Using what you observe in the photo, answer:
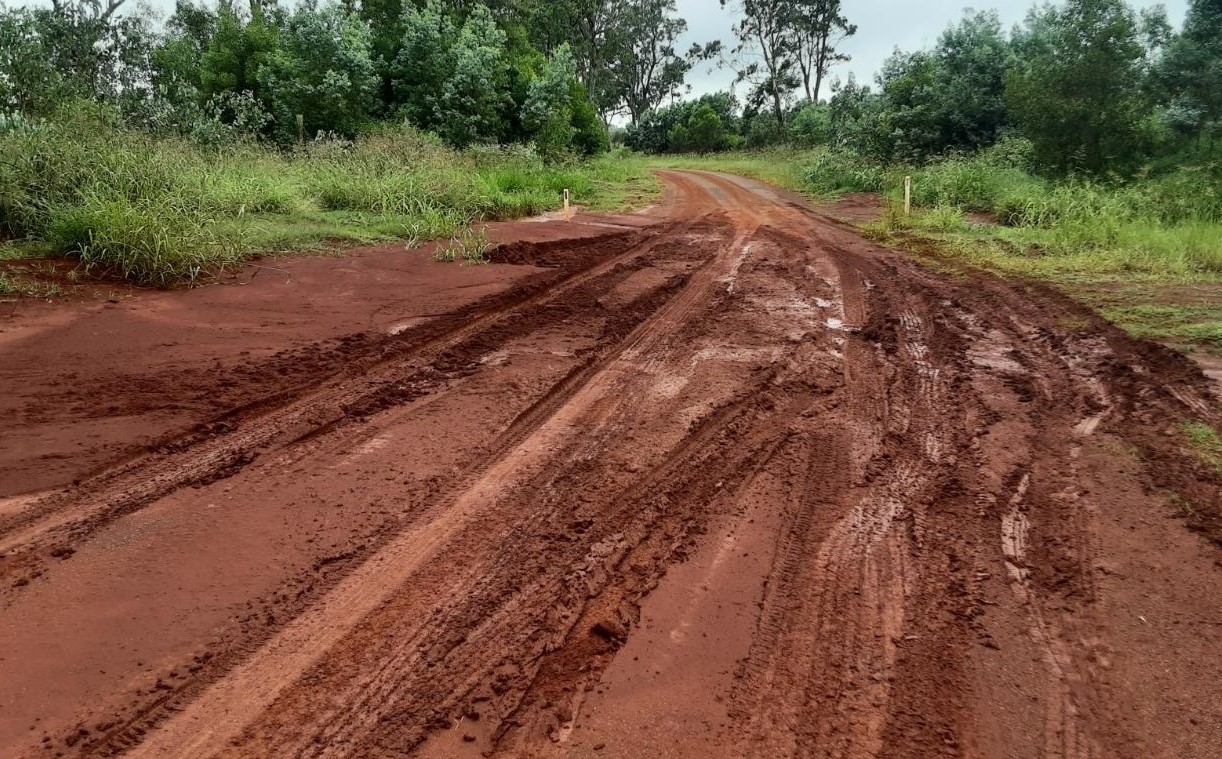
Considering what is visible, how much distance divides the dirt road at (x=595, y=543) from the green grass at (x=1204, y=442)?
10 centimetres

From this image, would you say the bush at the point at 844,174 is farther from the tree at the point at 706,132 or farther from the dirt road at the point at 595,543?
the tree at the point at 706,132

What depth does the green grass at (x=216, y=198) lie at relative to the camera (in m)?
7.14

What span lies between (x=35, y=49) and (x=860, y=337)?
12.1 metres

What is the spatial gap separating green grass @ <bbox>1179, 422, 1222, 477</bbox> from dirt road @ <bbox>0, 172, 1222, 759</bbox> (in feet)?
0.33

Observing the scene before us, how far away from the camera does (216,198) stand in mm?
9023

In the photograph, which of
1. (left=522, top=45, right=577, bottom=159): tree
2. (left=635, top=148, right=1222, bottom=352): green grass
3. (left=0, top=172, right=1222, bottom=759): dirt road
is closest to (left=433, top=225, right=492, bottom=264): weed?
(left=0, top=172, right=1222, bottom=759): dirt road

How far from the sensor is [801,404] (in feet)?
15.3

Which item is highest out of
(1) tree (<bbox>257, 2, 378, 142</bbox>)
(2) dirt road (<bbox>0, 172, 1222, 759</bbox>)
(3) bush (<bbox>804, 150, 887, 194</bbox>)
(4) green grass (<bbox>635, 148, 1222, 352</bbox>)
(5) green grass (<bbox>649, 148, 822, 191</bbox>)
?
(1) tree (<bbox>257, 2, 378, 142</bbox>)

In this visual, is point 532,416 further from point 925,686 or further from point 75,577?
point 925,686

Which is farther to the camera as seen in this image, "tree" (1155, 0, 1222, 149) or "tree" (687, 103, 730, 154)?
"tree" (687, 103, 730, 154)

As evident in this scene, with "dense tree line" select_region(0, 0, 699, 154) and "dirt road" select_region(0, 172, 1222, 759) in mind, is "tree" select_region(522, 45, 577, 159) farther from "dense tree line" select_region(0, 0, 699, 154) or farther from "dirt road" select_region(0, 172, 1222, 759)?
"dirt road" select_region(0, 172, 1222, 759)

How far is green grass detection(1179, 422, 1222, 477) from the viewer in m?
3.84

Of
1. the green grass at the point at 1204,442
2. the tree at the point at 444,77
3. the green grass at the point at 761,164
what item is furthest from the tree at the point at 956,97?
the green grass at the point at 1204,442

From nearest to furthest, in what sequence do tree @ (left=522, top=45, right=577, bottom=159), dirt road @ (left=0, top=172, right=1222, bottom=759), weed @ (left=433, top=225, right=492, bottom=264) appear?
1. dirt road @ (left=0, top=172, right=1222, bottom=759)
2. weed @ (left=433, top=225, right=492, bottom=264)
3. tree @ (left=522, top=45, right=577, bottom=159)
